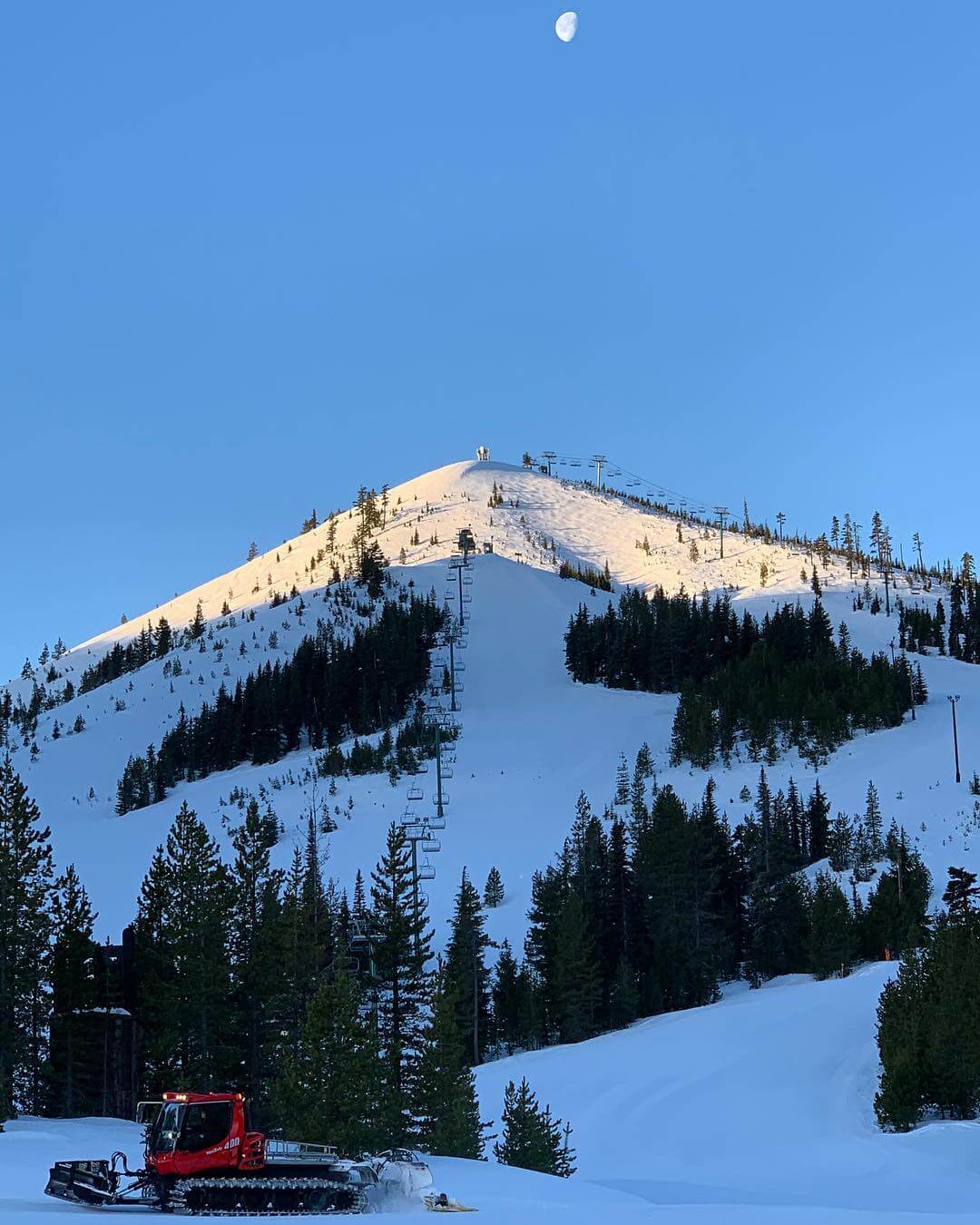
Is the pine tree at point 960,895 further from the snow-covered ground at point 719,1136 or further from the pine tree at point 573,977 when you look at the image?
the pine tree at point 573,977

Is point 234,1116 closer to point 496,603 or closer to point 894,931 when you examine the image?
point 894,931

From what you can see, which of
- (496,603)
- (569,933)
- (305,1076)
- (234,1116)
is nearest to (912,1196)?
(305,1076)

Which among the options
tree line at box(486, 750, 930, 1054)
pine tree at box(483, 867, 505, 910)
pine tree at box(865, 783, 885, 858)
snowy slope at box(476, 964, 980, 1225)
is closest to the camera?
snowy slope at box(476, 964, 980, 1225)

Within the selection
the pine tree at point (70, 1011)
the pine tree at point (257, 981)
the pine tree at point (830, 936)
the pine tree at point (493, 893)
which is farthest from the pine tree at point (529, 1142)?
the pine tree at point (493, 893)

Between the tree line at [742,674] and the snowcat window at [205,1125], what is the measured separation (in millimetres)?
77942

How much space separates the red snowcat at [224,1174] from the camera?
20141 mm

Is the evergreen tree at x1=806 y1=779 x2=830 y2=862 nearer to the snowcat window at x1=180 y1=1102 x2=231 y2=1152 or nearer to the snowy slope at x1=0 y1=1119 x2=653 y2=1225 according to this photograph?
the snowy slope at x1=0 y1=1119 x2=653 y2=1225

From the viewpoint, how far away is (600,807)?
292ft

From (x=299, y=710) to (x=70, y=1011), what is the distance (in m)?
77.1

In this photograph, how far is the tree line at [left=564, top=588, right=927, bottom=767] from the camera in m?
101

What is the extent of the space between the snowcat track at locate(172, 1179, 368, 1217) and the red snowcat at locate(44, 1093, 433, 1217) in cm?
1

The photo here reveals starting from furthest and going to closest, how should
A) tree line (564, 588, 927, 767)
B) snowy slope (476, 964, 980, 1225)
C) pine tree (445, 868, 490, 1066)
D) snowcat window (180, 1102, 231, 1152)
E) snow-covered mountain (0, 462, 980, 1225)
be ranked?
tree line (564, 588, 927, 767) → pine tree (445, 868, 490, 1066) → snow-covered mountain (0, 462, 980, 1225) → snowy slope (476, 964, 980, 1225) → snowcat window (180, 1102, 231, 1152)

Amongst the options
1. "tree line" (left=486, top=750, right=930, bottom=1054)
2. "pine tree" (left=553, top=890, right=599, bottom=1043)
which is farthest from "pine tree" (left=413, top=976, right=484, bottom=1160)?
"tree line" (left=486, top=750, right=930, bottom=1054)

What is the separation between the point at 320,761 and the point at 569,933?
49.1 m
